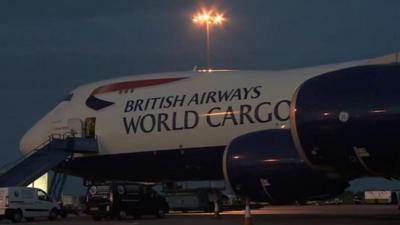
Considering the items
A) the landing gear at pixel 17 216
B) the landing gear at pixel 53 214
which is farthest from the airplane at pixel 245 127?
the landing gear at pixel 17 216

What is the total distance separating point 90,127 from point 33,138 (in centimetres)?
495

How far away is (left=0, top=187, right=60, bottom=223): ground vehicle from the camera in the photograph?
107 feet

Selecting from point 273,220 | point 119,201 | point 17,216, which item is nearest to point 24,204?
point 17,216

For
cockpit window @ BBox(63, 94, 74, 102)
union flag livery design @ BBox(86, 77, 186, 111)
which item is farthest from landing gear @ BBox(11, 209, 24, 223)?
cockpit window @ BBox(63, 94, 74, 102)

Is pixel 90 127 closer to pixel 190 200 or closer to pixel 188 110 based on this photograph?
pixel 190 200

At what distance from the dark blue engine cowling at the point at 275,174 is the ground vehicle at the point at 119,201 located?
407 inches

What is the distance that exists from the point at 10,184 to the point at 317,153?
23488 mm

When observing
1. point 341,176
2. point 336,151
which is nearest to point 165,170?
point 341,176

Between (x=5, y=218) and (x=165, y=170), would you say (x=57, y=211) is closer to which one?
(x=5, y=218)

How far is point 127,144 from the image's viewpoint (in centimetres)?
3825

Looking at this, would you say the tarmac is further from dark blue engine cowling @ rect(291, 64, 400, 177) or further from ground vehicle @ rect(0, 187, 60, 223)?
dark blue engine cowling @ rect(291, 64, 400, 177)

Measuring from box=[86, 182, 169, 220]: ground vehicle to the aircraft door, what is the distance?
23.4 feet

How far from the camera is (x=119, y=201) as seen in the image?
32688 millimetres

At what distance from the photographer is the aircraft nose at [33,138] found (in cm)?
4307
